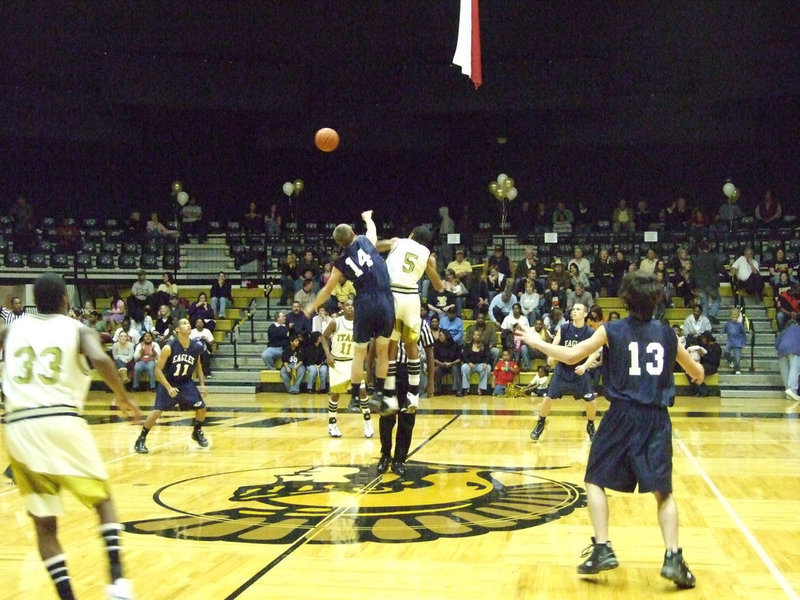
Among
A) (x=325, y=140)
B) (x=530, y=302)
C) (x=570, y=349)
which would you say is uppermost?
(x=325, y=140)

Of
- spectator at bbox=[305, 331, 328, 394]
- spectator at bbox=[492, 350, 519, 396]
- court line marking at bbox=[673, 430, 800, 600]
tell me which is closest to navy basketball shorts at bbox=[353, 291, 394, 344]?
court line marking at bbox=[673, 430, 800, 600]

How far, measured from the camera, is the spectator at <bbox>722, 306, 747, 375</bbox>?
19297 mm

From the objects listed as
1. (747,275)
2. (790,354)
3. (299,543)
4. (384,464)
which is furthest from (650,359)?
(747,275)

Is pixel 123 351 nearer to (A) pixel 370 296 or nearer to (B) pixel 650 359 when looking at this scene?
(A) pixel 370 296

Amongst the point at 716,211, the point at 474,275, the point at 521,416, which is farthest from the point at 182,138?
the point at 521,416

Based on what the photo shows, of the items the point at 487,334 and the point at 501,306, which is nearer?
the point at 487,334

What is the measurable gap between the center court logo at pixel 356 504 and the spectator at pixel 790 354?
1063cm

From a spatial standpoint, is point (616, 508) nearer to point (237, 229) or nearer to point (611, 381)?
point (611, 381)

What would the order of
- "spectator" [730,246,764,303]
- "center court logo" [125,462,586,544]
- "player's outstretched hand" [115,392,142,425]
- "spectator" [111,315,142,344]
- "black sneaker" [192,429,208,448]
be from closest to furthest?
"player's outstretched hand" [115,392,142,425], "center court logo" [125,462,586,544], "black sneaker" [192,429,208,448], "spectator" [111,315,142,344], "spectator" [730,246,764,303]

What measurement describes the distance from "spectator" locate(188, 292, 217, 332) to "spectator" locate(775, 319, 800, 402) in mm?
11639

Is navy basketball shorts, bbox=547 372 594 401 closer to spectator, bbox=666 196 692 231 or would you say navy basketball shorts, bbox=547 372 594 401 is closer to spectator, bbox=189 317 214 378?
spectator, bbox=189 317 214 378

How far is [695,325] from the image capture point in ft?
63.1

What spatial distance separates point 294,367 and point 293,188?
969 centimetres

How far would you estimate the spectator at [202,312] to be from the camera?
69.6 ft
